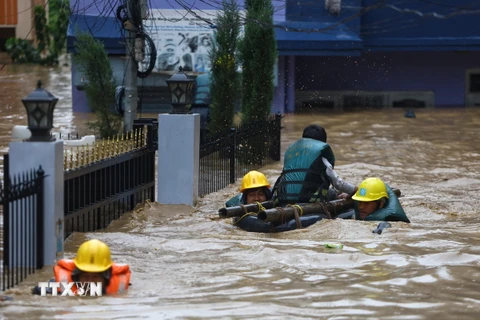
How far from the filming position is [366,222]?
39.7 feet

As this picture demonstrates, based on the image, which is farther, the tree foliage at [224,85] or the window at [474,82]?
the window at [474,82]

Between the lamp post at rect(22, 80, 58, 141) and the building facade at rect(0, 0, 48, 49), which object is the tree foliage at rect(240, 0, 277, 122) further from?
the building facade at rect(0, 0, 48, 49)

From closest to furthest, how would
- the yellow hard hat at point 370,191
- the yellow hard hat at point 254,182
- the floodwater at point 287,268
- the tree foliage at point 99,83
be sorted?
the floodwater at point 287,268 → the yellow hard hat at point 370,191 → the yellow hard hat at point 254,182 → the tree foliage at point 99,83

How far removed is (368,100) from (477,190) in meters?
14.0

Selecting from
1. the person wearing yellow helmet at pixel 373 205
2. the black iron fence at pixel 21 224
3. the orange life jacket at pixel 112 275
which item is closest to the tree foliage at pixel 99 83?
the person wearing yellow helmet at pixel 373 205

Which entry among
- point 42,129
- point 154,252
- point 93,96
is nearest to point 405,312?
point 154,252

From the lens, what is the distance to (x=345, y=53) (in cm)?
2711

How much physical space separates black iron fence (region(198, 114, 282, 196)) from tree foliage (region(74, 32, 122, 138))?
4.00m

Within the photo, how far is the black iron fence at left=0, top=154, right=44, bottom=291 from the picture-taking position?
8.96 meters

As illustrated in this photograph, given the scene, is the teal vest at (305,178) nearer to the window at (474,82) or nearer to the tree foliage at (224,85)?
the tree foliage at (224,85)

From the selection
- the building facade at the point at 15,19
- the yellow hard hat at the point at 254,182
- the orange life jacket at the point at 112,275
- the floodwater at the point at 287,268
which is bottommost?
the floodwater at the point at 287,268

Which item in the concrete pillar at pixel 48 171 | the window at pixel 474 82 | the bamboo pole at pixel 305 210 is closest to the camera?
the concrete pillar at pixel 48 171

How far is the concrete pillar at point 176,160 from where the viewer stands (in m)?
14.2

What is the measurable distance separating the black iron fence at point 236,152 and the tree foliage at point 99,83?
13.1 feet
